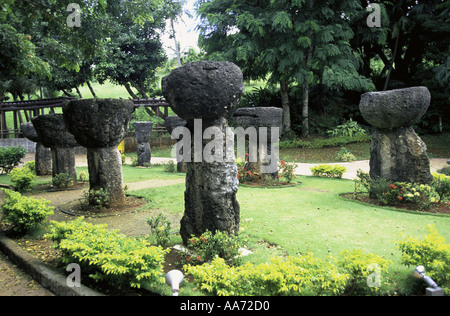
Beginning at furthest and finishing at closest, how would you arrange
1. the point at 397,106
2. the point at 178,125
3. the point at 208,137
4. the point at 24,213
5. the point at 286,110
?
1. the point at 286,110
2. the point at 178,125
3. the point at 397,106
4. the point at 24,213
5. the point at 208,137

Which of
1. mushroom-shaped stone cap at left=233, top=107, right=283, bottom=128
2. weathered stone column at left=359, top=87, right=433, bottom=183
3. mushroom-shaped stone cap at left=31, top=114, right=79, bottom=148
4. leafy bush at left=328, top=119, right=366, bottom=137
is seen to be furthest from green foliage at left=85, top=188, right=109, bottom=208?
leafy bush at left=328, top=119, right=366, bottom=137

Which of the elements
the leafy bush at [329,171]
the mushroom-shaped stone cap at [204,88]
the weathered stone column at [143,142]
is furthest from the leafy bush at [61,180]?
the leafy bush at [329,171]

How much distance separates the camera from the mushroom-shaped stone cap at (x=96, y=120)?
7750 millimetres

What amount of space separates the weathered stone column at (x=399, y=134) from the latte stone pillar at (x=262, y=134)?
2910 mm

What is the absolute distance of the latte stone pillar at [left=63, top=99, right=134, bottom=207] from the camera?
25.5ft

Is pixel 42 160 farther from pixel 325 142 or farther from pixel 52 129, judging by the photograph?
pixel 325 142

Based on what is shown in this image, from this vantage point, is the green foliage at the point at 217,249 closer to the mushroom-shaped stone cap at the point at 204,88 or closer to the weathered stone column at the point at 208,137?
the weathered stone column at the point at 208,137

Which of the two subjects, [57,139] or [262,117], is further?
[57,139]

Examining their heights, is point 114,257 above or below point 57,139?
below

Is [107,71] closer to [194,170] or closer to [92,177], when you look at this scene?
[92,177]

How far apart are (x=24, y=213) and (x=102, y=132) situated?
244 cm

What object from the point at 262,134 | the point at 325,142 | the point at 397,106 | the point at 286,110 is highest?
the point at 286,110

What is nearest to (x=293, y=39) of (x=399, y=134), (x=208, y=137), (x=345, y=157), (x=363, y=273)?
(x=345, y=157)

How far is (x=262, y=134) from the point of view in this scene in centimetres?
1073
